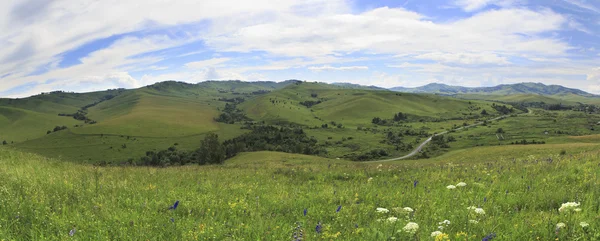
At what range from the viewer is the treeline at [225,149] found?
95356 mm

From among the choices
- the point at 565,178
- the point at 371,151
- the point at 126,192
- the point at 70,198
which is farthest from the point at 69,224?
the point at 371,151

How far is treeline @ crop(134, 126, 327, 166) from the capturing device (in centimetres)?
9536

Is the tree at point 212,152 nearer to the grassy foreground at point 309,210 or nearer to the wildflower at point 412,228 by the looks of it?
the grassy foreground at point 309,210

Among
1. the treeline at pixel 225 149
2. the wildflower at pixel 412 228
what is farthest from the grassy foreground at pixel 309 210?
the treeline at pixel 225 149

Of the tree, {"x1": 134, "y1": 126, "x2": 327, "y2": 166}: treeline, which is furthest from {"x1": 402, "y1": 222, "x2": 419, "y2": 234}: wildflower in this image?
the tree

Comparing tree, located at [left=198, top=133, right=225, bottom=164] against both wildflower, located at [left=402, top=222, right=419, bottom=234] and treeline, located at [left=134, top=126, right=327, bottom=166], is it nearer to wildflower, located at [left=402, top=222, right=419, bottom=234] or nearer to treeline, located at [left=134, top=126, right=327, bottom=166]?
treeline, located at [left=134, top=126, right=327, bottom=166]

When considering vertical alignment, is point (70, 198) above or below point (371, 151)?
above

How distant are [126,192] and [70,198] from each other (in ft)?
4.51

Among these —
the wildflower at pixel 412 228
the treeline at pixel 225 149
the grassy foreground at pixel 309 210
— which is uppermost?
the wildflower at pixel 412 228

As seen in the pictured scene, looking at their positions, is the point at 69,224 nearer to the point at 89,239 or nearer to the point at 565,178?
the point at 89,239

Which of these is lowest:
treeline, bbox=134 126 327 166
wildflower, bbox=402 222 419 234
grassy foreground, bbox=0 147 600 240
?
treeline, bbox=134 126 327 166

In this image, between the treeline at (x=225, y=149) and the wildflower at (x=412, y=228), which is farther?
the treeline at (x=225, y=149)

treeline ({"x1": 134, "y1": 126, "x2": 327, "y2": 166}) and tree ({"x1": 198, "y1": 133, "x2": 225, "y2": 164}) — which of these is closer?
tree ({"x1": 198, "y1": 133, "x2": 225, "y2": 164})

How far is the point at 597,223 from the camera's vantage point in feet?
17.3
